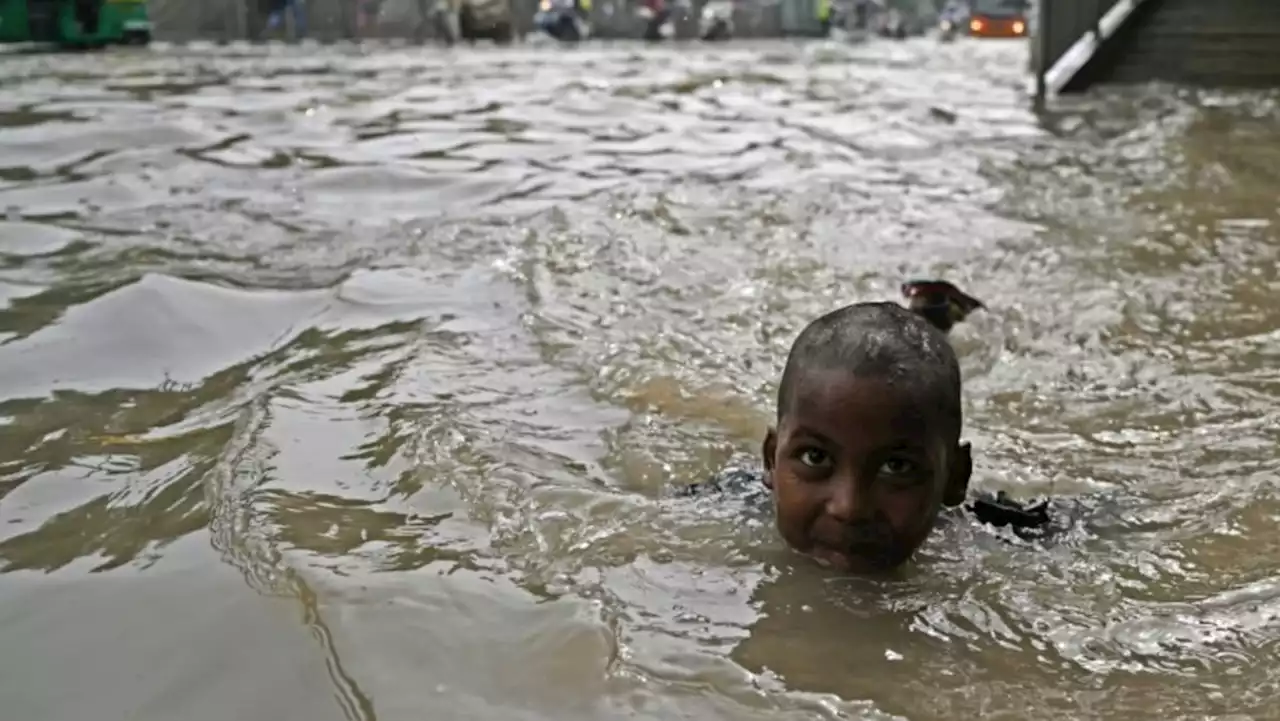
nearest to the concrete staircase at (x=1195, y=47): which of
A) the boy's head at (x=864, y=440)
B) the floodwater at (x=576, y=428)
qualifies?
the floodwater at (x=576, y=428)

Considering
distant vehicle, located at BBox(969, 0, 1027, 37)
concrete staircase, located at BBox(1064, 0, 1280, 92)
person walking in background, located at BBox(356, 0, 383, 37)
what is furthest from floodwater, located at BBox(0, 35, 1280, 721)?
distant vehicle, located at BBox(969, 0, 1027, 37)

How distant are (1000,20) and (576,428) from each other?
40747 millimetres

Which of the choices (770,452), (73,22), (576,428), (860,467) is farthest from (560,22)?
(860,467)

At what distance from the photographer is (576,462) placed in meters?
3.70

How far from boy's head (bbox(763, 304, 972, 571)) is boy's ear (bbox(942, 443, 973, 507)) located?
140mm

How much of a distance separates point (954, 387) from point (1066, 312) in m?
2.85

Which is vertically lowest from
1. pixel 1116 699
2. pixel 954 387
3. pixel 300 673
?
pixel 1116 699

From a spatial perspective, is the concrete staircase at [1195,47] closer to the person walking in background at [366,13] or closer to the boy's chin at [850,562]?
the boy's chin at [850,562]

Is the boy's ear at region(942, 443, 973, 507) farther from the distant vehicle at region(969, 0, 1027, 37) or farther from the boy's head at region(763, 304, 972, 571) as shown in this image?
the distant vehicle at region(969, 0, 1027, 37)

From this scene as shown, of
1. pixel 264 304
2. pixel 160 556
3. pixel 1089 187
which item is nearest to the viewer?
pixel 160 556

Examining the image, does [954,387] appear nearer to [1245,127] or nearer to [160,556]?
[160,556]

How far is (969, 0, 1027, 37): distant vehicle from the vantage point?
41188 mm

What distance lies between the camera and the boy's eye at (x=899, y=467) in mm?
2807

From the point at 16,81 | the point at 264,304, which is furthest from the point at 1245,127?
the point at 16,81
